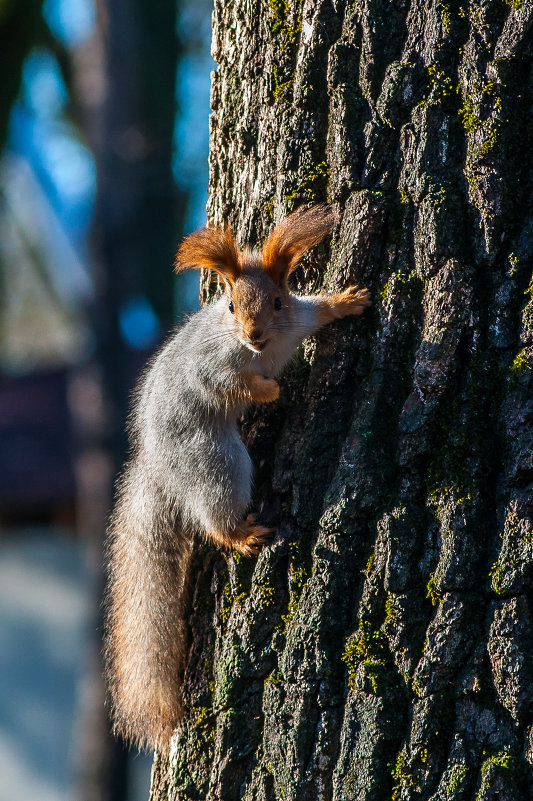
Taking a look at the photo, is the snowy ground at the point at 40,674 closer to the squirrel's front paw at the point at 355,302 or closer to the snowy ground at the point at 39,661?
the snowy ground at the point at 39,661

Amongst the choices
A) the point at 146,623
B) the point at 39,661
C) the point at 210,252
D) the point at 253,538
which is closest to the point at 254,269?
the point at 210,252

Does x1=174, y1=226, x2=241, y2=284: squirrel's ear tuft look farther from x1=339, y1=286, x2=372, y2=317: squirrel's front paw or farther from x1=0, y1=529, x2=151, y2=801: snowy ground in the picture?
x1=0, y1=529, x2=151, y2=801: snowy ground

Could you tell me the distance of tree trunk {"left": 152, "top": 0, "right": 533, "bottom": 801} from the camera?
4.70ft

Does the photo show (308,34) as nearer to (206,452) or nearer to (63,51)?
(206,452)

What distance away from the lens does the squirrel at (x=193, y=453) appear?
6.04ft

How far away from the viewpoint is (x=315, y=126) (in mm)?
1757

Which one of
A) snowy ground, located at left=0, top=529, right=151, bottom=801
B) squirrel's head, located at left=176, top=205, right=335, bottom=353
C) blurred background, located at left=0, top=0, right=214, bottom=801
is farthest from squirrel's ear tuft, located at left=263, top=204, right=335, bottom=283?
snowy ground, located at left=0, top=529, right=151, bottom=801

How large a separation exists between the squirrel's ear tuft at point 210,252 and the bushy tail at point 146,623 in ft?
1.87

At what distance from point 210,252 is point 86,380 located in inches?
162

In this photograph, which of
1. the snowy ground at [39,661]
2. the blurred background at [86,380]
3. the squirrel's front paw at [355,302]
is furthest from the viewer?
the snowy ground at [39,661]

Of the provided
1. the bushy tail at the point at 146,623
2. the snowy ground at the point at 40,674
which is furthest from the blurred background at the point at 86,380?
the bushy tail at the point at 146,623

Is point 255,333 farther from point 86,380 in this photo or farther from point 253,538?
point 86,380

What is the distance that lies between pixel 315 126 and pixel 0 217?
11096 millimetres

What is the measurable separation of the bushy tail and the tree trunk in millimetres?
95
